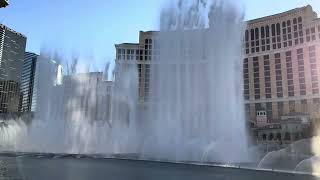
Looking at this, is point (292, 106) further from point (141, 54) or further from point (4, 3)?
point (4, 3)

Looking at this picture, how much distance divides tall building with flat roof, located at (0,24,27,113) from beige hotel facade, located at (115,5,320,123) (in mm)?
57402

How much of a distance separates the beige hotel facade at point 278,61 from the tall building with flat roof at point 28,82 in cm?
6860

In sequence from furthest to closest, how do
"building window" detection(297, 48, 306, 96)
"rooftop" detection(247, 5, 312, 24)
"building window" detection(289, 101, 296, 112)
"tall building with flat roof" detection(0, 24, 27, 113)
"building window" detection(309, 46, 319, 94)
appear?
"tall building with flat roof" detection(0, 24, 27, 113) < "building window" detection(289, 101, 296, 112) < "rooftop" detection(247, 5, 312, 24) < "building window" detection(297, 48, 306, 96) < "building window" detection(309, 46, 319, 94)

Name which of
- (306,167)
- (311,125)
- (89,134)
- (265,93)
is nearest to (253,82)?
(265,93)

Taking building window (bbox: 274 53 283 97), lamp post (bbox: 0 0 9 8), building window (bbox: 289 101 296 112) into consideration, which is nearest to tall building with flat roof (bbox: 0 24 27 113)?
building window (bbox: 274 53 283 97)

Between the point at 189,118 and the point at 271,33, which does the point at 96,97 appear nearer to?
the point at 189,118

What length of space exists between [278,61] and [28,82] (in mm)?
125097

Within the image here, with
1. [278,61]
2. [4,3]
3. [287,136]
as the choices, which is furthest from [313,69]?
[4,3]

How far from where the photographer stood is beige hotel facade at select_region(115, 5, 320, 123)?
10925 centimetres

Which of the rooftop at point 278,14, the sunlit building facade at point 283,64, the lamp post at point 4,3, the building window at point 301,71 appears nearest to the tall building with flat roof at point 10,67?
the sunlit building facade at point 283,64

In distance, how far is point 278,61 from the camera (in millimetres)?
118500

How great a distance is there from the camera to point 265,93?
119625 millimetres

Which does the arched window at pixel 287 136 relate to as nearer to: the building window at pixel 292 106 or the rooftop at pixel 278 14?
the building window at pixel 292 106

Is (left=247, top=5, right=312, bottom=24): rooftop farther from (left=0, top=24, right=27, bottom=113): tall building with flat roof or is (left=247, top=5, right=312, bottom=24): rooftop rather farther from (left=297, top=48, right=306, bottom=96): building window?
(left=0, top=24, right=27, bottom=113): tall building with flat roof
